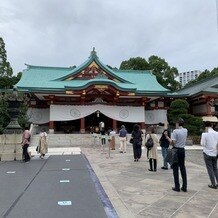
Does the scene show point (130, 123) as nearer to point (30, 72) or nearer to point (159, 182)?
point (30, 72)

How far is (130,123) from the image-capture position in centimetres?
3036

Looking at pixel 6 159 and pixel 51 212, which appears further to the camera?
pixel 6 159

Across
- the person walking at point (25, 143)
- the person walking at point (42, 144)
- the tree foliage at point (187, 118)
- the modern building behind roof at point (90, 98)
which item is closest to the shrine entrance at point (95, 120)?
the modern building behind roof at point (90, 98)

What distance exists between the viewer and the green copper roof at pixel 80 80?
25.7 meters

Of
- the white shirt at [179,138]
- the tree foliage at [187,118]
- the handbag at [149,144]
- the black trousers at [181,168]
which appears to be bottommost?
the black trousers at [181,168]

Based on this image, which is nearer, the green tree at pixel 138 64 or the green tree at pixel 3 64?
the green tree at pixel 3 64

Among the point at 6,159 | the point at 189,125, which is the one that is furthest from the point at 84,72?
the point at 6,159

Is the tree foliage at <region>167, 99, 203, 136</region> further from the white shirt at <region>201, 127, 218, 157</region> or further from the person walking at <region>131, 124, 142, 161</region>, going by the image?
the white shirt at <region>201, 127, 218, 157</region>

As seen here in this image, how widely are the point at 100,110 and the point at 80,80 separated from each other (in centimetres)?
400

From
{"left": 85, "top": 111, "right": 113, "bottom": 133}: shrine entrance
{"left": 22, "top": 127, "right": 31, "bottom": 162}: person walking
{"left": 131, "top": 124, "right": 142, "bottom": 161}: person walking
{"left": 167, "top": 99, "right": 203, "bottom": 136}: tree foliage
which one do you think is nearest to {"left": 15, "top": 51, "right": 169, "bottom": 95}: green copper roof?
{"left": 167, "top": 99, "right": 203, "bottom": 136}: tree foliage

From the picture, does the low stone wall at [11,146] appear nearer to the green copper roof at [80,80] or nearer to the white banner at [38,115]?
the green copper roof at [80,80]

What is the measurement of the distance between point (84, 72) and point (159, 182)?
2257cm

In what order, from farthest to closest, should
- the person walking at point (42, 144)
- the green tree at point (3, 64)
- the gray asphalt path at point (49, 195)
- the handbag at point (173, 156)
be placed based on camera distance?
1. the green tree at point (3, 64)
2. the person walking at point (42, 144)
3. the handbag at point (173, 156)
4. the gray asphalt path at point (49, 195)

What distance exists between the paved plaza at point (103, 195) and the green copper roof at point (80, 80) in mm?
17168
